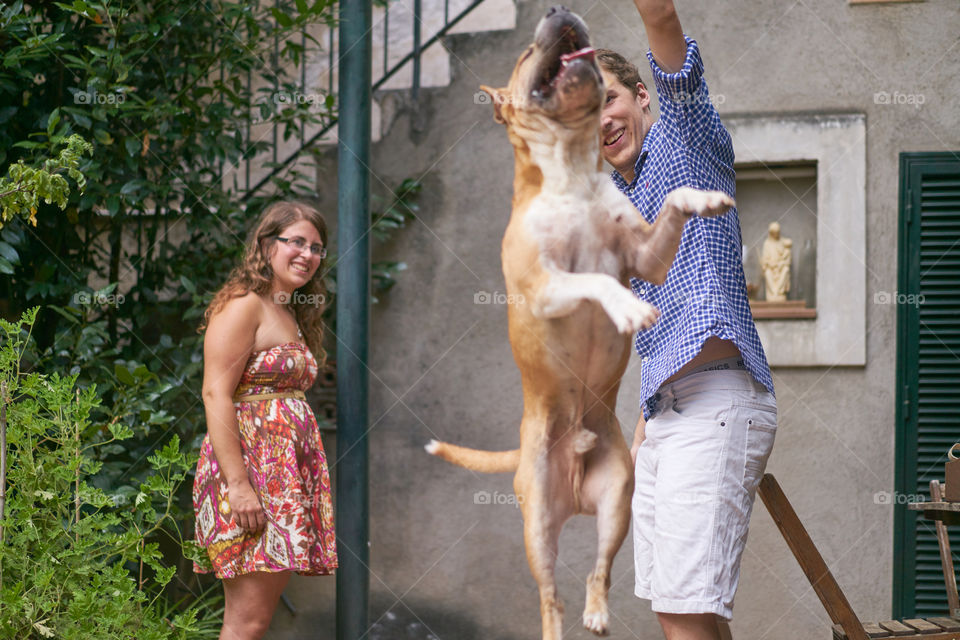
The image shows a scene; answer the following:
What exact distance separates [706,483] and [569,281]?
457mm

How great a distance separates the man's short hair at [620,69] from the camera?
2.03 meters

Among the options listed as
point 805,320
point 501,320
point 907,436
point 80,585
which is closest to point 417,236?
point 501,320

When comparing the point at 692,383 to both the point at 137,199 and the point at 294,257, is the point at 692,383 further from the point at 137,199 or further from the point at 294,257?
the point at 137,199

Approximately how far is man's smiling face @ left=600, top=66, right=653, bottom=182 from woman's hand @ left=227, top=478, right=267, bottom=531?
53.1 inches

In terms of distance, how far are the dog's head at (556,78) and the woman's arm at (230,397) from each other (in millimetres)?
1186

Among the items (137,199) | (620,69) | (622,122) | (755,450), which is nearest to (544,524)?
(755,450)

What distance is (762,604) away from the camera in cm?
366

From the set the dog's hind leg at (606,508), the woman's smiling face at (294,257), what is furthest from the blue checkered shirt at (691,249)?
the woman's smiling face at (294,257)

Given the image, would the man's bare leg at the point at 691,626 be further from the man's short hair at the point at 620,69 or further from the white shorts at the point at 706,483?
the man's short hair at the point at 620,69

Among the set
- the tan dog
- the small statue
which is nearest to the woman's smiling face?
the tan dog

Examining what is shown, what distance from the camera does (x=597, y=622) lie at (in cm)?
196

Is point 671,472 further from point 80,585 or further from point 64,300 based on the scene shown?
point 64,300

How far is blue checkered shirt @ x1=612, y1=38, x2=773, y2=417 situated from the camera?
6.12ft

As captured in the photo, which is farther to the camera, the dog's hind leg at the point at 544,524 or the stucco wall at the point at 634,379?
the stucco wall at the point at 634,379
